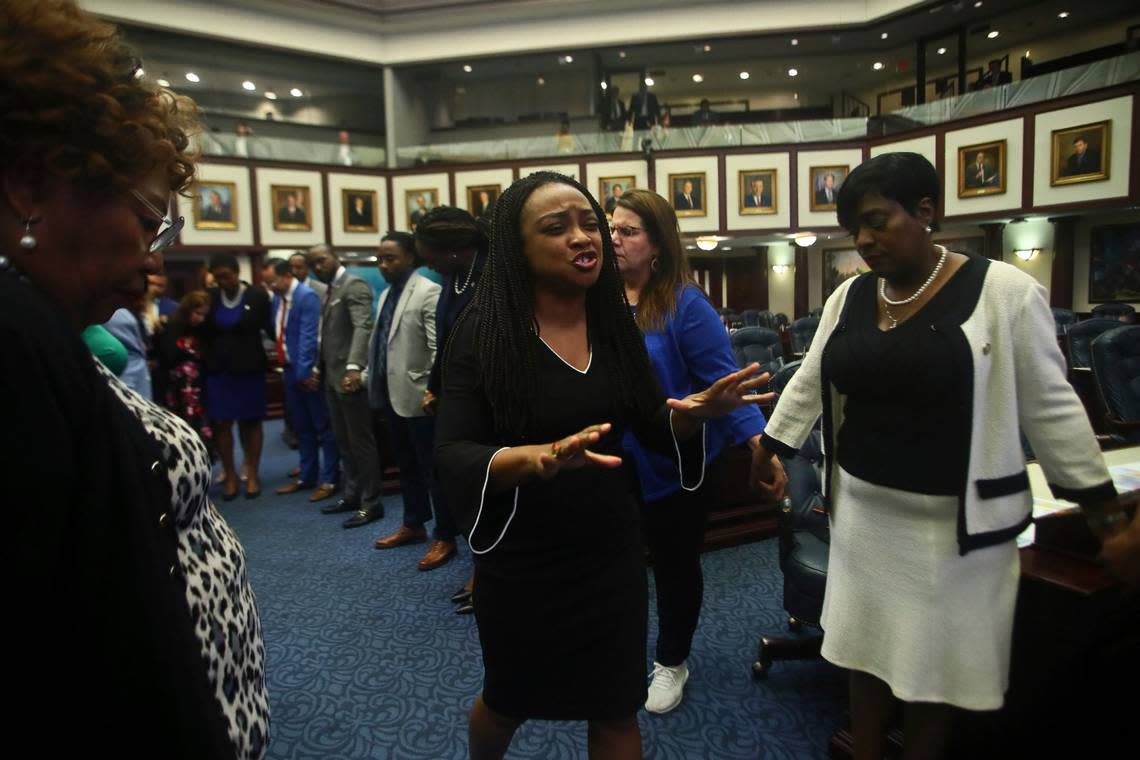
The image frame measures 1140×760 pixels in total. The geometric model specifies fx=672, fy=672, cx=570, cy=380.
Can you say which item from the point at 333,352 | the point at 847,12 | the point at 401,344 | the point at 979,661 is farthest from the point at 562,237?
the point at 847,12

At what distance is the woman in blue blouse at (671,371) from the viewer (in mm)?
2184

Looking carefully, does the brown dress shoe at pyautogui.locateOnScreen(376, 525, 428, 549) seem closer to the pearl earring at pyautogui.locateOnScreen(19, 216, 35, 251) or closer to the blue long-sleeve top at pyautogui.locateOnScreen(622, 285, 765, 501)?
the blue long-sleeve top at pyautogui.locateOnScreen(622, 285, 765, 501)

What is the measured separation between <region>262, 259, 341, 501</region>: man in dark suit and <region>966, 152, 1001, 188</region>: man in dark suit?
13.4 meters

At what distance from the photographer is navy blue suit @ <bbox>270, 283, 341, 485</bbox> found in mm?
4824

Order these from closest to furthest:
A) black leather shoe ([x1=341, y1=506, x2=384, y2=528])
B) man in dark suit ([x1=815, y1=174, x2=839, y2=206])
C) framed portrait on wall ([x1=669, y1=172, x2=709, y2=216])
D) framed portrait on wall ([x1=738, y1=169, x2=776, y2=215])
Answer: black leather shoe ([x1=341, y1=506, x2=384, y2=528]), man in dark suit ([x1=815, y1=174, x2=839, y2=206]), framed portrait on wall ([x1=738, y1=169, x2=776, y2=215]), framed portrait on wall ([x1=669, y1=172, x2=709, y2=216])

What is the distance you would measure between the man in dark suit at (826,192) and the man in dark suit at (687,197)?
263 cm

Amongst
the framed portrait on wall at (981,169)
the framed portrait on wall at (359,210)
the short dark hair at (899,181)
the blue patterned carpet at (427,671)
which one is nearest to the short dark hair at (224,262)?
the blue patterned carpet at (427,671)

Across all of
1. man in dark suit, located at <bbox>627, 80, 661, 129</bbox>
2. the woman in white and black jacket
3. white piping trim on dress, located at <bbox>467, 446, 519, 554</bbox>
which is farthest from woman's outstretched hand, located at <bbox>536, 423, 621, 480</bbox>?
man in dark suit, located at <bbox>627, 80, 661, 129</bbox>

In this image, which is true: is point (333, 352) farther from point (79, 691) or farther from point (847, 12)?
point (847, 12)

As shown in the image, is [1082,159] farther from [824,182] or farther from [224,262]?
[224,262]

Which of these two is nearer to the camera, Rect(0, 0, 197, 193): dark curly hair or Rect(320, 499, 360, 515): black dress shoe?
Rect(0, 0, 197, 193): dark curly hair

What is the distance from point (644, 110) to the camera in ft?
56.2

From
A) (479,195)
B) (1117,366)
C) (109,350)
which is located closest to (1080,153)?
(1117,366)

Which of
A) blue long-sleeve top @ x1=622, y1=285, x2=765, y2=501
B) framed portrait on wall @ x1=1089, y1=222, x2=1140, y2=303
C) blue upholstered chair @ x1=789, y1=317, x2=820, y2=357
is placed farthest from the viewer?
framed portrait on wall @ x1=1089, y1=222, x2=1140, y2=303
